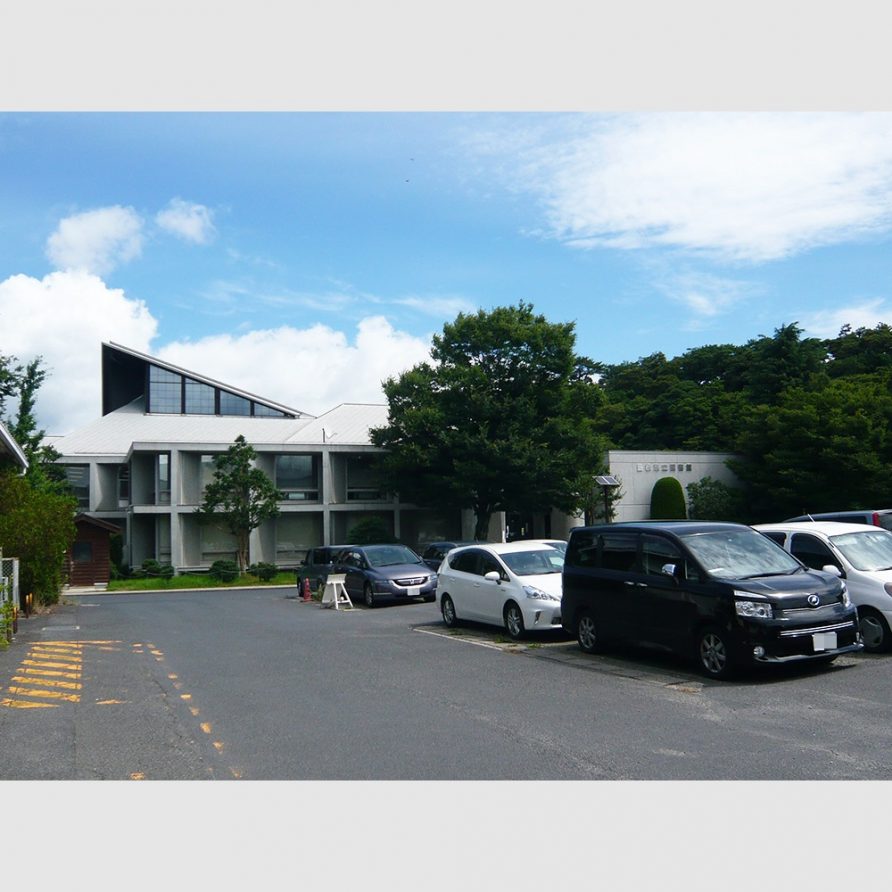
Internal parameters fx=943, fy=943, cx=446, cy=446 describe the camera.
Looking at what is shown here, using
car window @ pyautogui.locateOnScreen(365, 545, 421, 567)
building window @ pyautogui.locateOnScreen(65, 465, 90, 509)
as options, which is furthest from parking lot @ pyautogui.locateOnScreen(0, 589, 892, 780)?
building window @ pyautogui.locateOnScreen(65, 465, 90, 509)

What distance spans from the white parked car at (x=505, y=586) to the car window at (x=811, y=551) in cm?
365

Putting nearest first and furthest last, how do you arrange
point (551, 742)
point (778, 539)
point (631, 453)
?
point (551, 742) → point (778, 539) → point (631, 453)

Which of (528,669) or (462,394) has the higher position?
(462,394)

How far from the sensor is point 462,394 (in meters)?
45.7

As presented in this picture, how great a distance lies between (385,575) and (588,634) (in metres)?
11.6

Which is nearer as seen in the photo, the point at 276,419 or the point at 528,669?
the point at 528,669

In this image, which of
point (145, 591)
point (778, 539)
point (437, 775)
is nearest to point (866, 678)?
point (778, 539)

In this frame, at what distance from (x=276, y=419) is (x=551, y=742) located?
48589 mm

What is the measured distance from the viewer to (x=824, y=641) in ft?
34.8

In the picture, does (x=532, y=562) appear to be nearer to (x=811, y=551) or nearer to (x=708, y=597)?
(x=811, y=551)

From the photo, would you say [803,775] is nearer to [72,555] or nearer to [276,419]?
[72,555]

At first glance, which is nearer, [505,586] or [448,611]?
[505,586]

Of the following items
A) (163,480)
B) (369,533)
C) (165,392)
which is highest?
(165,392)

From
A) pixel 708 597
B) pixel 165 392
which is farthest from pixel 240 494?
pixel 708 597
